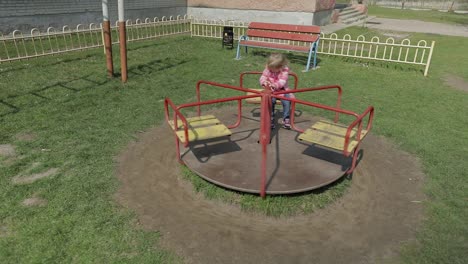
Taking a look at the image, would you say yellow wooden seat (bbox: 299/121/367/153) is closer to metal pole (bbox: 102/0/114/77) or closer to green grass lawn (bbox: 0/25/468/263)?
green grass lawn (bbox: 0/25/468/263)

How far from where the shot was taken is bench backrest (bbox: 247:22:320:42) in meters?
9.89

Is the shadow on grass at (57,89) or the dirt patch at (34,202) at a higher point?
the shadow on grass at (57,89)

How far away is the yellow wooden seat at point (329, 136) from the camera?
3840mm

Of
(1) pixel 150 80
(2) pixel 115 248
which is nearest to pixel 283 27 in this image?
(1) pixel 150 80

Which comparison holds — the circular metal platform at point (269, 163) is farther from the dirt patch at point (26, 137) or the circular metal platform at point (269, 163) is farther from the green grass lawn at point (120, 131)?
the dirt patch at point (26, 137)

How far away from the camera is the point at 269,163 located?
4.23 metres

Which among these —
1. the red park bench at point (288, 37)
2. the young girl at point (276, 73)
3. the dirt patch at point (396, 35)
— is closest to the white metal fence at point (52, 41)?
the red park bench at point (288, 37)

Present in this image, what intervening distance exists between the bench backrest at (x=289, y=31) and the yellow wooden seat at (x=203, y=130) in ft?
20.1

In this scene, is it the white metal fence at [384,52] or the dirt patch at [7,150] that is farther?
the white metal fence at [384,52]

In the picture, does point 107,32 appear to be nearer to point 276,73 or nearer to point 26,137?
point 26,137

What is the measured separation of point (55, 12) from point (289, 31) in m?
9.04

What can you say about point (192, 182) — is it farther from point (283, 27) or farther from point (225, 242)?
point (283, 27)

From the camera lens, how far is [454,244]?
10.4ft

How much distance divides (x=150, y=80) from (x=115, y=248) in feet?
18.5
